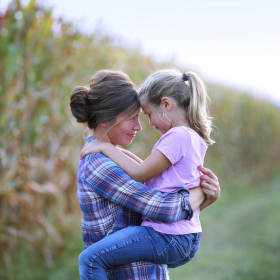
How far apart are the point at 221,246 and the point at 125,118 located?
5061 mm

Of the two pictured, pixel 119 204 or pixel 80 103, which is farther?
pixel 80 103

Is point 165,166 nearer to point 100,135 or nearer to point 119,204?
point 119,204

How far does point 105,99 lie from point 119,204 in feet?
1.44

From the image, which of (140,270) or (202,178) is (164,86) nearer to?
(202,178)

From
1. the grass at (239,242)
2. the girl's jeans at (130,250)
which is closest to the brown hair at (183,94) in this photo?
the girl's jeans at (130,250)

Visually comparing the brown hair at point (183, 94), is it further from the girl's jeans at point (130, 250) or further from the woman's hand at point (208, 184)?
the girl's jeans at point (130, 250)

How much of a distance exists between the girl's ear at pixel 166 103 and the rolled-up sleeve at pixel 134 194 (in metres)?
0.34

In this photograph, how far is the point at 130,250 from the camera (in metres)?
1.64

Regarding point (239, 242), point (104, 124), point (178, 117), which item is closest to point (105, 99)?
point (104, 124)

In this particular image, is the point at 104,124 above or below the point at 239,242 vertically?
above

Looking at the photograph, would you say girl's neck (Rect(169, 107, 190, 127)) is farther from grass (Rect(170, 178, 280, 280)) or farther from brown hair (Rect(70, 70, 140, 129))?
grass (Rect(170, 178, 280, 280))

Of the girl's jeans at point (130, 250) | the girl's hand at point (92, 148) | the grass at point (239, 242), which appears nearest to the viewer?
the girl's jeans at point (130, 250)

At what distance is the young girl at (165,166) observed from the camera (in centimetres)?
165

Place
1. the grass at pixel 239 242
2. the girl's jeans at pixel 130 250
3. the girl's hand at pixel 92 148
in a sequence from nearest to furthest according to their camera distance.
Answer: the girl's jeans at pixel 130 250
the girl's hand at pixel 92 148
the grass at pixel 239 242
